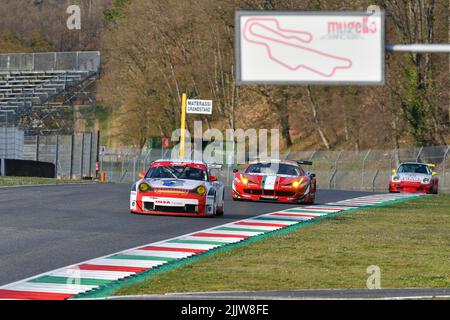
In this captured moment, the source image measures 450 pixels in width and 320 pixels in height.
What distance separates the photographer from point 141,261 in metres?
15.1

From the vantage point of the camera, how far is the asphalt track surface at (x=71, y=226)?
49.6 ft

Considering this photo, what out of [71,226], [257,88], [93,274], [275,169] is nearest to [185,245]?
[71,226]

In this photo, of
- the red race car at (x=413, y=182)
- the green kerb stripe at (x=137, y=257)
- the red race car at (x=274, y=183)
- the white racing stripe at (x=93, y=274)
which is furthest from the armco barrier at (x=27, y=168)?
the white racing stripe at (x=93, y=274)

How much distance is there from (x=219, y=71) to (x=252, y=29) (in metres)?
59.9

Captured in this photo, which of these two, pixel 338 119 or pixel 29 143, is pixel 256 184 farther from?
pixel 338 119

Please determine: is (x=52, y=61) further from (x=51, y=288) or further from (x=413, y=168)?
(x=51, y=288)

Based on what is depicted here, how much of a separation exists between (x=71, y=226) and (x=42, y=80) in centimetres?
5317

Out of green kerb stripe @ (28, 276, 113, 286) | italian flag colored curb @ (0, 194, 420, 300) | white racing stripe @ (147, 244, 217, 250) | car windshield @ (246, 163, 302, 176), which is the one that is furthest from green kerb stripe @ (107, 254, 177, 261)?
car windshield @ (246, 163, 302, 176)

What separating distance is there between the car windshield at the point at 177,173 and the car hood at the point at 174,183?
49cm

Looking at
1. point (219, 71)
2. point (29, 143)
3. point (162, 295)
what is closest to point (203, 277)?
point (162, 295)

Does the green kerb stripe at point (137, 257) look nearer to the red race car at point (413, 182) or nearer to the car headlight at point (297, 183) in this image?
the car headlight at point (297, 183)

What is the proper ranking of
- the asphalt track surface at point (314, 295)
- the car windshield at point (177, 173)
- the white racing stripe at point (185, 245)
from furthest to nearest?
the car windshield at point (177, 173) → the white racing stripe at point (185, 245) → the asphalt track surface at point (314, 295)

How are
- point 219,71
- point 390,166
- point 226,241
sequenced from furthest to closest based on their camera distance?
point 219,71, point 390,166, point 226,241
